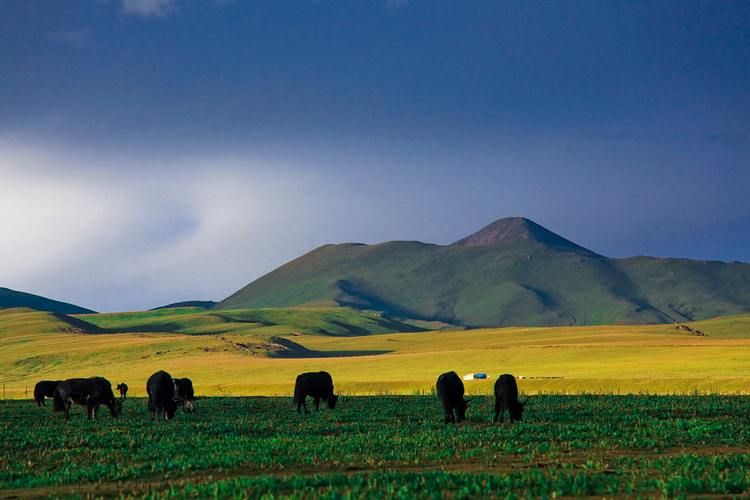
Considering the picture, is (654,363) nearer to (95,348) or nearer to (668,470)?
(668,470)

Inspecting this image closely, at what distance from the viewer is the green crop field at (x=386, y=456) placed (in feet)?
50.7

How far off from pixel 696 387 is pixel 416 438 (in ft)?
126

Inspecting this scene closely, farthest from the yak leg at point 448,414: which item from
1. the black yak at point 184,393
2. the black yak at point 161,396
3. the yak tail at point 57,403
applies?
the yak tail at point 57,403

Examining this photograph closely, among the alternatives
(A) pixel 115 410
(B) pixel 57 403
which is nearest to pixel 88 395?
(A) pixel 115 410

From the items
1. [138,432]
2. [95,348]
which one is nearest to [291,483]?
[138,432]

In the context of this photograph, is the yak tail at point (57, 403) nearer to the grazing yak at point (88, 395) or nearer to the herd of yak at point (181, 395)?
the herd of yak at point (181, 395)

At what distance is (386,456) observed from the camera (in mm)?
20297

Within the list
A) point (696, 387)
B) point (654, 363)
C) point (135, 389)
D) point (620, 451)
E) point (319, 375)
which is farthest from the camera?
point (654, 363)

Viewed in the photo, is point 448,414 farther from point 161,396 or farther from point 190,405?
point 190,405

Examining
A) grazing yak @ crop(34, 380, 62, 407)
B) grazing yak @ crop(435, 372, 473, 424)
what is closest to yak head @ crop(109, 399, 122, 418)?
grazing yak @ crop(34, 380, 62, 407)

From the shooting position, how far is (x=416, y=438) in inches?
948

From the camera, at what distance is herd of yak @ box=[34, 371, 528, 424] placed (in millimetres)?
30359

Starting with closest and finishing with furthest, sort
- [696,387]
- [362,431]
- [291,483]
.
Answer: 1. [291,483]
2. [362,431]
3. [696,387]

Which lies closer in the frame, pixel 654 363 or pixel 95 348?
pixel 654 363
